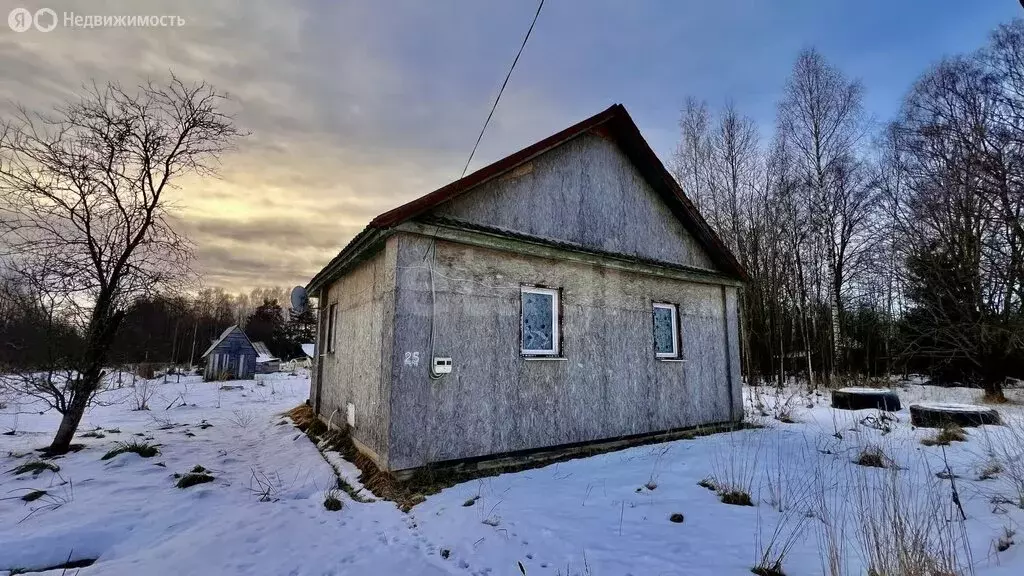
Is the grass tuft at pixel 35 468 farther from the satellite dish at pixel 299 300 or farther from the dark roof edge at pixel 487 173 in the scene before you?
the dark roof edge at pixel 487 173

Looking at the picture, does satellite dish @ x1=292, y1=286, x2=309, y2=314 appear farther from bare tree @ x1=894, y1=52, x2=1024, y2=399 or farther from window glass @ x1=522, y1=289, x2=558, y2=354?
bare tree @ x1=894, y1=52, x2=1024, y2=399

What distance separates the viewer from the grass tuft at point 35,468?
5.88 meters

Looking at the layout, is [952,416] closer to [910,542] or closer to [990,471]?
[990,471]

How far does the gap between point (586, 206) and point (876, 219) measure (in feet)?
54.1

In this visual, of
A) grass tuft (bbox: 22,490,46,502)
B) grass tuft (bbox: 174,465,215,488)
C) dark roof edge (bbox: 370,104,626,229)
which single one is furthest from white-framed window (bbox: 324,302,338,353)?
grass tuft (bbox: 22,490,46,502)

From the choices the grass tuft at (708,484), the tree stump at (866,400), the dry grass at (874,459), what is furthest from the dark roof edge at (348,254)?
the tree stump at (866,400)

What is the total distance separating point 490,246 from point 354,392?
3.41 m

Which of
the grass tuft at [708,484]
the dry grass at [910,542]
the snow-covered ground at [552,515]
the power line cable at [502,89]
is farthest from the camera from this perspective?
the power line cable at [502,89]

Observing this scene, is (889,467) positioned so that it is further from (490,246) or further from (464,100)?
(464,100)

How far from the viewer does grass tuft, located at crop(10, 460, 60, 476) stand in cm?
588

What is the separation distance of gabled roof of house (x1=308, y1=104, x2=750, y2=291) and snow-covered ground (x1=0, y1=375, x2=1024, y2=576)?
3.24 meters

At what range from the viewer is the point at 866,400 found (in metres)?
10.3

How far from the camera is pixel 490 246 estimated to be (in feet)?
19.9

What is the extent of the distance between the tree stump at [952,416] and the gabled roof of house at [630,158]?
13.1ft
